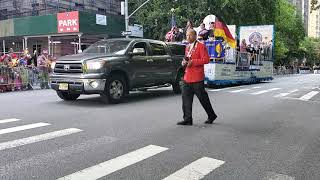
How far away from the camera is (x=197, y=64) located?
8445 mm

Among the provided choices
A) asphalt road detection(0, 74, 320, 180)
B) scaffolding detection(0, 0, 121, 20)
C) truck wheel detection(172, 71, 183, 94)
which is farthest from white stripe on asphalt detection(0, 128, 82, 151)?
scaffolding detection(0, 0, 121, 20)

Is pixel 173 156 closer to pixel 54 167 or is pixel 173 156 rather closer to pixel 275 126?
pixel 54 167

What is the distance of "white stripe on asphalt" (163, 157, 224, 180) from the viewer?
5.13 metres

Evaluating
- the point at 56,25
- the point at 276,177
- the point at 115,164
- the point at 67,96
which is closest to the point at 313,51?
the point at 56,25

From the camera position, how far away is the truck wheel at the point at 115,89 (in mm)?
11539

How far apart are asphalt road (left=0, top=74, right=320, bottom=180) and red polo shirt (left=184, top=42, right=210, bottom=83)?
0.90 metres

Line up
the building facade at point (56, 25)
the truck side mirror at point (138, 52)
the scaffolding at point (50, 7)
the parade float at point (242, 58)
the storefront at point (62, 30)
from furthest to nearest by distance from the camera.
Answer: the scaffolding at point (50, 7) < the building facade at point (56, 25) < the storefront at point (62, 30) < the parade float at point (242, 58) < the truck side mirror at point (138, 52)

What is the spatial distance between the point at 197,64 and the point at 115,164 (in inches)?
135

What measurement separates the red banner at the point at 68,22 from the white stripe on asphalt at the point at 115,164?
25744mm

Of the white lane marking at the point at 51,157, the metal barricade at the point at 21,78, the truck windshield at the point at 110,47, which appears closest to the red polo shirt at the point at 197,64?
the white lane marking at the point at 51,157

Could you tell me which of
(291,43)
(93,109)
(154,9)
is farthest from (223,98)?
(291,43)

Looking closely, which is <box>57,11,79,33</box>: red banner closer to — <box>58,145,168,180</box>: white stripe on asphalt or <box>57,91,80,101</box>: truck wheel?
<box>57,91,80,101</box>: truck wheel

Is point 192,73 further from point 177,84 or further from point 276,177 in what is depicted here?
point 177,84

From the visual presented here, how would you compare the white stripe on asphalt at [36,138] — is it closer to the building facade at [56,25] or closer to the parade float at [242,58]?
the parade float at [242,58]
